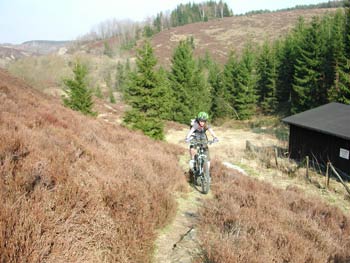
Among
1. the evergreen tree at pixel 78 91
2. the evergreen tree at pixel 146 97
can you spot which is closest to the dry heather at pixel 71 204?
the evergreen tree at pixel 146 97

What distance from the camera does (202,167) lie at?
812 cm

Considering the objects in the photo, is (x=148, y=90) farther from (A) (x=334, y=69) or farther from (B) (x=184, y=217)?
(A) (x=334, y=69)

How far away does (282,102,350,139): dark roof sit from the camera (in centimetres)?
1621

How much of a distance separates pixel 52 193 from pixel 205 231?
2632 mm

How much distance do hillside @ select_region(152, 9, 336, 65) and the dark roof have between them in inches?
3341

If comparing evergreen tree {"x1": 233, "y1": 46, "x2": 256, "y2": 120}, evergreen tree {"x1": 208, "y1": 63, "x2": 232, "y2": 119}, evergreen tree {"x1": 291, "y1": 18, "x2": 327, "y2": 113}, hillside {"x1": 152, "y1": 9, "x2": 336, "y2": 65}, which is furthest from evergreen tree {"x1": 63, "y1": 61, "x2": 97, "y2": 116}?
hillside {"x1": 152, "y1": 9, "x2": 336, "y2": 65}

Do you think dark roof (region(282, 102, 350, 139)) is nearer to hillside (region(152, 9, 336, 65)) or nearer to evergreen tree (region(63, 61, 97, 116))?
evergreen tree (region(63, 61, 97, 116))

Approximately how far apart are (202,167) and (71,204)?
4.67m

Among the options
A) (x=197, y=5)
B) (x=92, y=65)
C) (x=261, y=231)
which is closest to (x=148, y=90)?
(x=261, y=231)

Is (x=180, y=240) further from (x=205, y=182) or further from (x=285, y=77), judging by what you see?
(x=285, y=77)

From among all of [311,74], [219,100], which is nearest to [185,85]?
[219,100]

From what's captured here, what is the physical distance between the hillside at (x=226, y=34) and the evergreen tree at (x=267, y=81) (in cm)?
5249

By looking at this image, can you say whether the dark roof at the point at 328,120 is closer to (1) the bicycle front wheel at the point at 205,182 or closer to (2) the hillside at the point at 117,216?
(2) the hillside at the point at 117,216

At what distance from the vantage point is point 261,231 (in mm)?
5000
